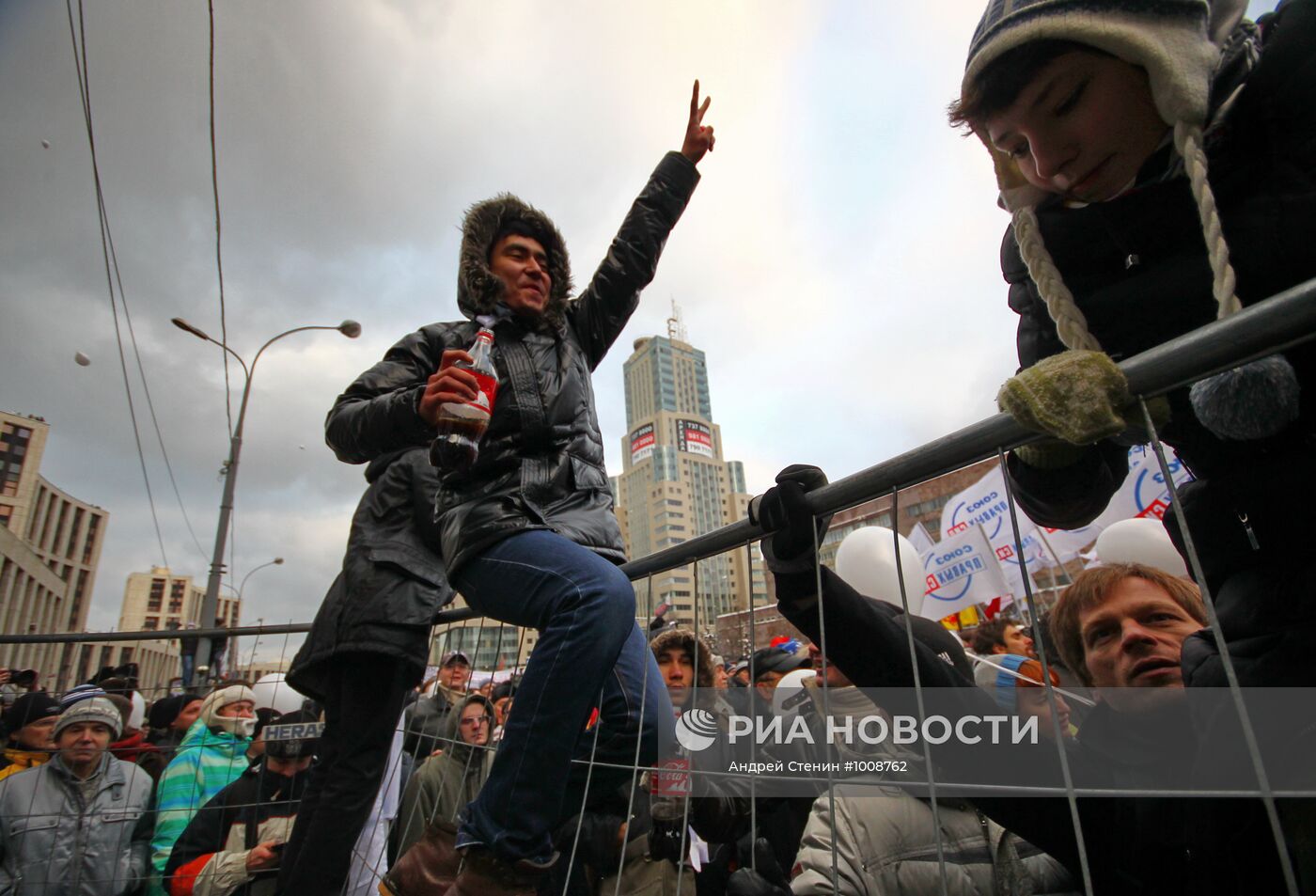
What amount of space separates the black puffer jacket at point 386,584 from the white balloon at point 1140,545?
10.8ft

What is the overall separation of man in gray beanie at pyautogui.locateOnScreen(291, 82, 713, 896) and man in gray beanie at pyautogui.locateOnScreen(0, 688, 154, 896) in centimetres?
184

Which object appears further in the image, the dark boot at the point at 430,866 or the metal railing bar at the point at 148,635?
the metal railing bar at the point at 148,635

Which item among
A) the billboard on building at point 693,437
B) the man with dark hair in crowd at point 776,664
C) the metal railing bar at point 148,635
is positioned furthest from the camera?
the billboard on building at point 693,437

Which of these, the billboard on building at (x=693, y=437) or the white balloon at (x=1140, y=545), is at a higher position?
the billboard on building at (x=693, y=437)

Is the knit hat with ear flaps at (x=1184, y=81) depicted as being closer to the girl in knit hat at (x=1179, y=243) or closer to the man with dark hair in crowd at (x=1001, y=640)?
the girl in knit hat at (x=1179, y=243)

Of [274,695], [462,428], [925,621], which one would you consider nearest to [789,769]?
[925,621]

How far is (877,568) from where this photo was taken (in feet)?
16.2

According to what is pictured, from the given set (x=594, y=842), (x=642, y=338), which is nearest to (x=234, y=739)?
(x=594, y=842)

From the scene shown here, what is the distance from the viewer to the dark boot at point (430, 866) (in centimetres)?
166

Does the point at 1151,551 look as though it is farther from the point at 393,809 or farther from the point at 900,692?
the point at 393,809

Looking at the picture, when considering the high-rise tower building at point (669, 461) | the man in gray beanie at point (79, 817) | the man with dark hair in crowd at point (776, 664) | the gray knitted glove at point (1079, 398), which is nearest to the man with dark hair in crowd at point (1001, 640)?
the man with dark hair in crowd at point (776, 664)

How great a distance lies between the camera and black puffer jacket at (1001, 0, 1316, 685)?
92 centimetres

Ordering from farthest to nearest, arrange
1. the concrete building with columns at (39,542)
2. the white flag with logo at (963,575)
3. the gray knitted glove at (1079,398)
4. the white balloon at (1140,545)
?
the concrete building with columns at (39,542)
the white flag with logo at (963,575)
the white balloon at (1140,545)
the gray knitted glove at (1079,398)

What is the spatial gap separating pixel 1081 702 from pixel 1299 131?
1195mm
